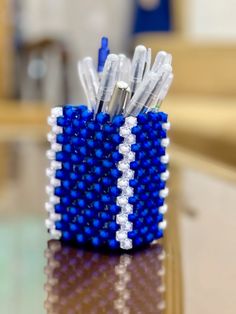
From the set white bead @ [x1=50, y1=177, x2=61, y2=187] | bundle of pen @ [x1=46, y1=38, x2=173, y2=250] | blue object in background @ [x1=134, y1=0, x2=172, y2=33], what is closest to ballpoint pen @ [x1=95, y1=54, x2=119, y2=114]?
bundle of pen @ [x1=46, y1=38, x2=173, y2=250]

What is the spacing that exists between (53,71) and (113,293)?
158 inches

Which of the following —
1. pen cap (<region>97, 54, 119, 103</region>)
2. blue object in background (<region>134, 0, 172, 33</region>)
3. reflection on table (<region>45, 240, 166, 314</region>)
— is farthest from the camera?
blue object in background (<region>134, 0, 172, 33</region>)

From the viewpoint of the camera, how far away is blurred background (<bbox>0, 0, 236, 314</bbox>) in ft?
2.26

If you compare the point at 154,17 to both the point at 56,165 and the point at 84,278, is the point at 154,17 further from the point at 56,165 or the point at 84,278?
the point at 84,278

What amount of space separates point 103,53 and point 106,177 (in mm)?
151

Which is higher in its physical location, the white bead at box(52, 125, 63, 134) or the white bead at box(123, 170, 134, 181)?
the white bead at box(52, 125, 63, 134)

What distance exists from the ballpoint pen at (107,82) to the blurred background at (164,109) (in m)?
0.19

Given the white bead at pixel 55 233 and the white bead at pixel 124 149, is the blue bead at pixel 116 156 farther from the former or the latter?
the white bead at pixel 55 233

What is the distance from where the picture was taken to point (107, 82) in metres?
0.70

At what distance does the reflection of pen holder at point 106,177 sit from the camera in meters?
0.71

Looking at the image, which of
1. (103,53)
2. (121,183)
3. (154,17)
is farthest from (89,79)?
(154,17)

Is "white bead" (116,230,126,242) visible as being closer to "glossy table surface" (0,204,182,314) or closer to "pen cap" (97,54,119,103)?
"glossy table surface" (0,204,182,314)

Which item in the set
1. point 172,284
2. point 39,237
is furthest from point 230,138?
point 172,284

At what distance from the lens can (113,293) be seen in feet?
1.97
